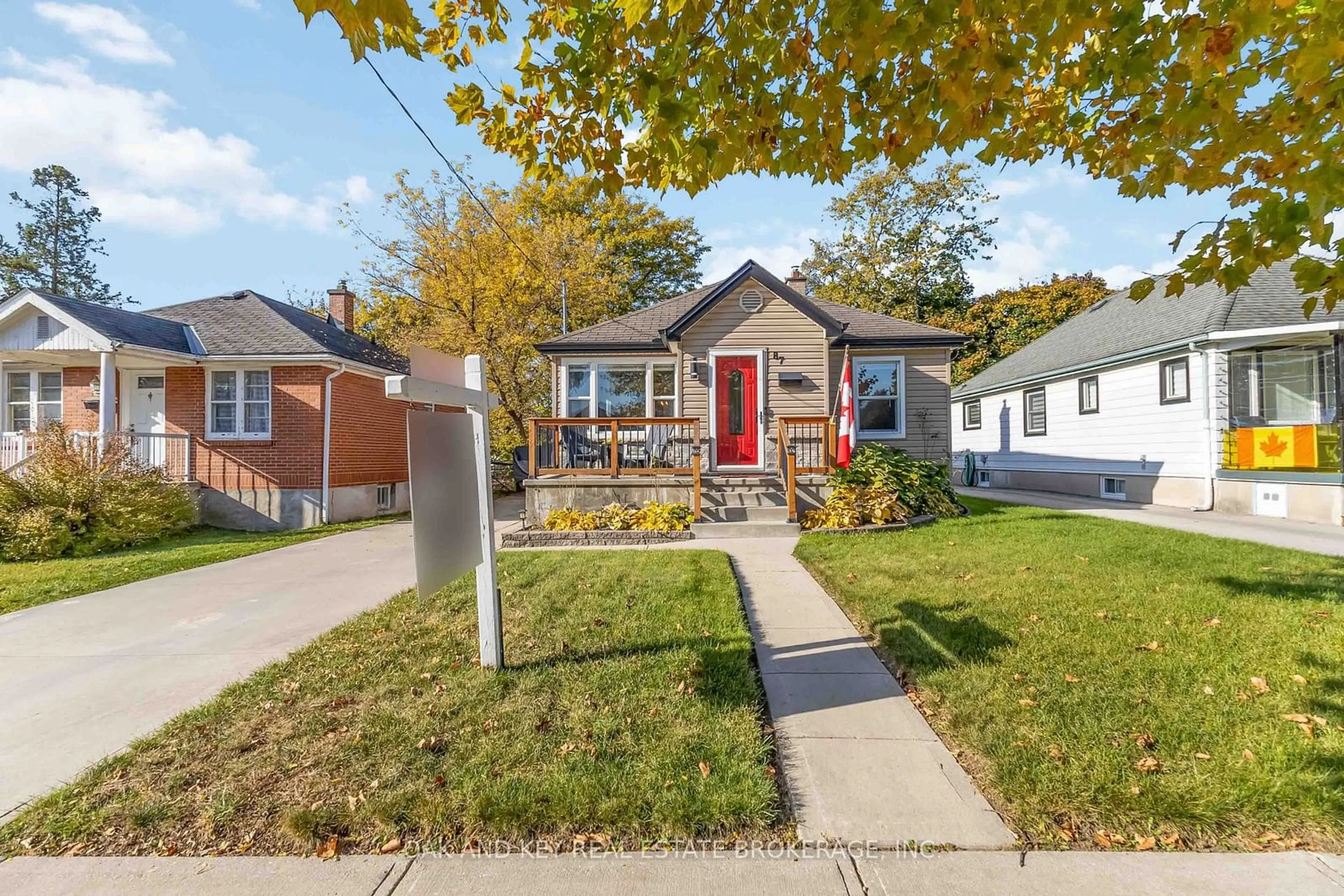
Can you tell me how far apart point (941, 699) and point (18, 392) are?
19795 mm

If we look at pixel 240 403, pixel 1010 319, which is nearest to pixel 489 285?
pixel 240 403

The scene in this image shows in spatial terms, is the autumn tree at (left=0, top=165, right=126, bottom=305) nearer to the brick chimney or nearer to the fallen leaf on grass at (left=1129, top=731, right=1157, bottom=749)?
the brick chimney

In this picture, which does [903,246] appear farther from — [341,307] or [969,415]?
[341,307]

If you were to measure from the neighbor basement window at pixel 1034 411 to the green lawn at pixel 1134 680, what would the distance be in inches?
425

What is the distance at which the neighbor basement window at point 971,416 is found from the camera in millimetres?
20812

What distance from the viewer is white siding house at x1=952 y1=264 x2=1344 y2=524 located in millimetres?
10055

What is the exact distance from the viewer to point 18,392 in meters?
13.4

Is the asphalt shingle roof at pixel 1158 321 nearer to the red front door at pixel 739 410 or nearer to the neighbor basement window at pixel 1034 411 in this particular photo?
the neighbor basement window at pixel 1034 411

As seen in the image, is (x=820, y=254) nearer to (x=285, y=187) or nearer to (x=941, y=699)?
(x=285, y=187)

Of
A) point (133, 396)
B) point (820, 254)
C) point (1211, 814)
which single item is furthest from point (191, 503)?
point (820, 254)

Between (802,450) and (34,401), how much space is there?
57.7 ft

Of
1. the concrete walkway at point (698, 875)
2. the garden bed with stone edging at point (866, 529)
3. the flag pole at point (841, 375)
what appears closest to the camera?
the concrete walkway at point (698, 875)

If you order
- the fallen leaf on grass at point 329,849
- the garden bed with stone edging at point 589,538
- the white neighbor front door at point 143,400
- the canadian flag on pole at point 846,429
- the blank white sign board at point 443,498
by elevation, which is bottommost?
the fallen leaf on grass at point 329,849

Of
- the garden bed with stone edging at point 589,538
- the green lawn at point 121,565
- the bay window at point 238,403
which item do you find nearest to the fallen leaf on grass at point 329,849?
the green lawn at point 121,565
